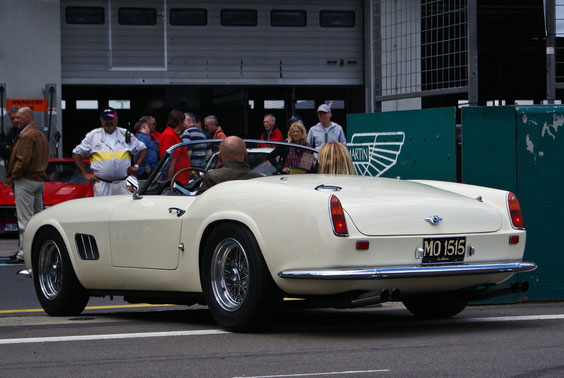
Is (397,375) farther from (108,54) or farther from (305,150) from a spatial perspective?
(108,54)

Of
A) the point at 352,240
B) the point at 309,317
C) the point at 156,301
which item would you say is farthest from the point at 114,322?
the point at 352,240

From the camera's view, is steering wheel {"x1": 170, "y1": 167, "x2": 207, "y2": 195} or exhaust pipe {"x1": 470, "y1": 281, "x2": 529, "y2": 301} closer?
exhaust pipe {"x1": 470, "y1": 281, "x2": 529, "y2": 301}

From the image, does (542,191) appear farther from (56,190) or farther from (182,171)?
(56,190)

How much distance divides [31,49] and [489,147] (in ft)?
49.1

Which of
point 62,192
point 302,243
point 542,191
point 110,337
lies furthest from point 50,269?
point 62,192

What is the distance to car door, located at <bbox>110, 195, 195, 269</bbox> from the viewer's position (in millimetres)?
7668

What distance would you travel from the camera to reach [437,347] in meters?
6.51

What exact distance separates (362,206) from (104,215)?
7.55 feet

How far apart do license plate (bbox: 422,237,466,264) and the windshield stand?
5.36 feet

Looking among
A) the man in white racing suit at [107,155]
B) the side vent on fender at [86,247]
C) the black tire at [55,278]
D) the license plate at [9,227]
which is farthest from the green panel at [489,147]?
the license plate at [9,227]

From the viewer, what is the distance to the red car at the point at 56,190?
→ 1689 centimetres

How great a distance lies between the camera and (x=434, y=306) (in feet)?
26.3

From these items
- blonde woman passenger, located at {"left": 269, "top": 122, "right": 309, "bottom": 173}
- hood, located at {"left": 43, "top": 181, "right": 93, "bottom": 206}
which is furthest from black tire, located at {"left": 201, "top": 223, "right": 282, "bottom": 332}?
hood, located at {"left": 43, "top": 181, "right": 93, "bottom": 206}

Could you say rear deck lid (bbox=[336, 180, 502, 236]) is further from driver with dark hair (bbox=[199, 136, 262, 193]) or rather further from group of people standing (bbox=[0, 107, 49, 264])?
group of people standing (bbox=[0, 107, 49, 264])
